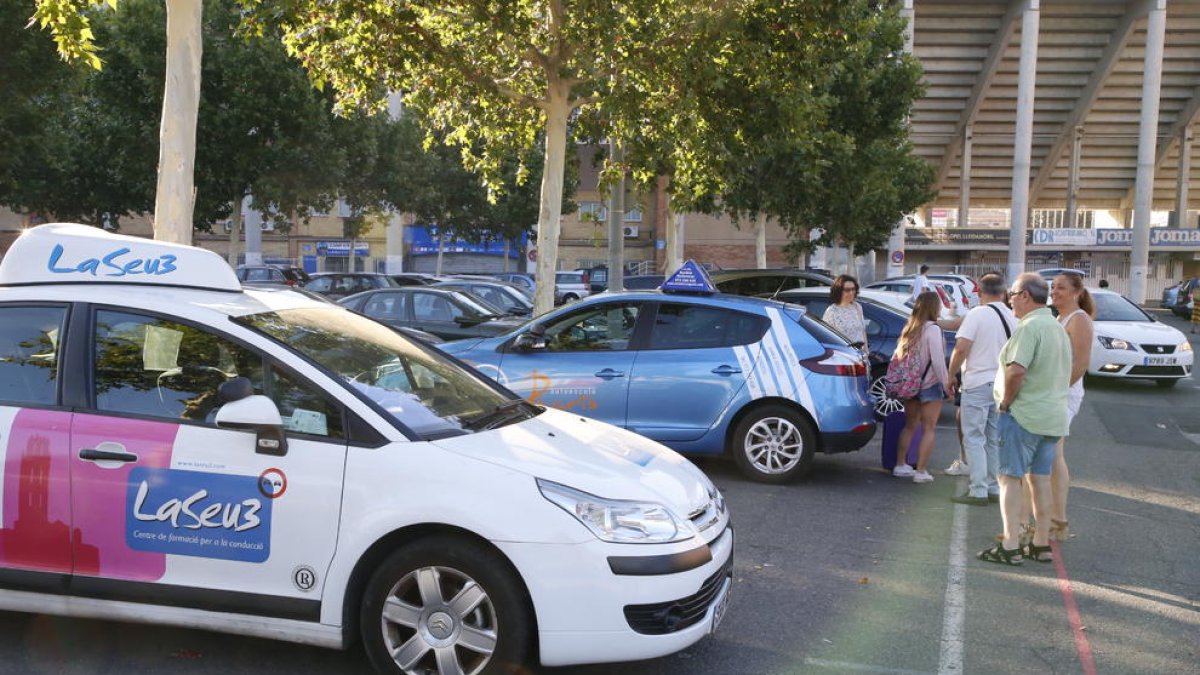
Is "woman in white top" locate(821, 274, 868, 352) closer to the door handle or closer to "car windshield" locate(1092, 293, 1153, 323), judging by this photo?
the door handle

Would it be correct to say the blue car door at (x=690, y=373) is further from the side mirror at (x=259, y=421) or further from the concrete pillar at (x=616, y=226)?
the concrete pillar at (x=616, y=226)

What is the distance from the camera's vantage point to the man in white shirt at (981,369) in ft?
23.6

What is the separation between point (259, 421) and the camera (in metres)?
3.70

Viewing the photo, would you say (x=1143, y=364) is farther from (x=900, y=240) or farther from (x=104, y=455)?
(x=900, y=240)

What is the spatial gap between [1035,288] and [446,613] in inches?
158

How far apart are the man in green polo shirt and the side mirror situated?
4.05m

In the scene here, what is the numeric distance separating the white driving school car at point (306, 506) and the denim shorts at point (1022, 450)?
7.94ft

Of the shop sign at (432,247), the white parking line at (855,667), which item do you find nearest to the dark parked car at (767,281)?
the white parking line at (855,667)

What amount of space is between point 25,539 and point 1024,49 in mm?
47209

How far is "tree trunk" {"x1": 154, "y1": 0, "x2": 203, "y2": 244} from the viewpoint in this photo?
842 cm

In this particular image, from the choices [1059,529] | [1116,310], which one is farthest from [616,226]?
[1059,529]

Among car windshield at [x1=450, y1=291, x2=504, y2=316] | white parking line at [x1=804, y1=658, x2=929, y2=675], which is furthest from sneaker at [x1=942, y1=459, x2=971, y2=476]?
car windshield at [x1=450, y1=291, x2=504, y2=316]

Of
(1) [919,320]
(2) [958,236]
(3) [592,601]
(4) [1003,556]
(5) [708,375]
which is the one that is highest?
(2) [958,236]

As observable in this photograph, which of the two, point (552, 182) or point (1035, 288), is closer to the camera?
point (1035, 288)
